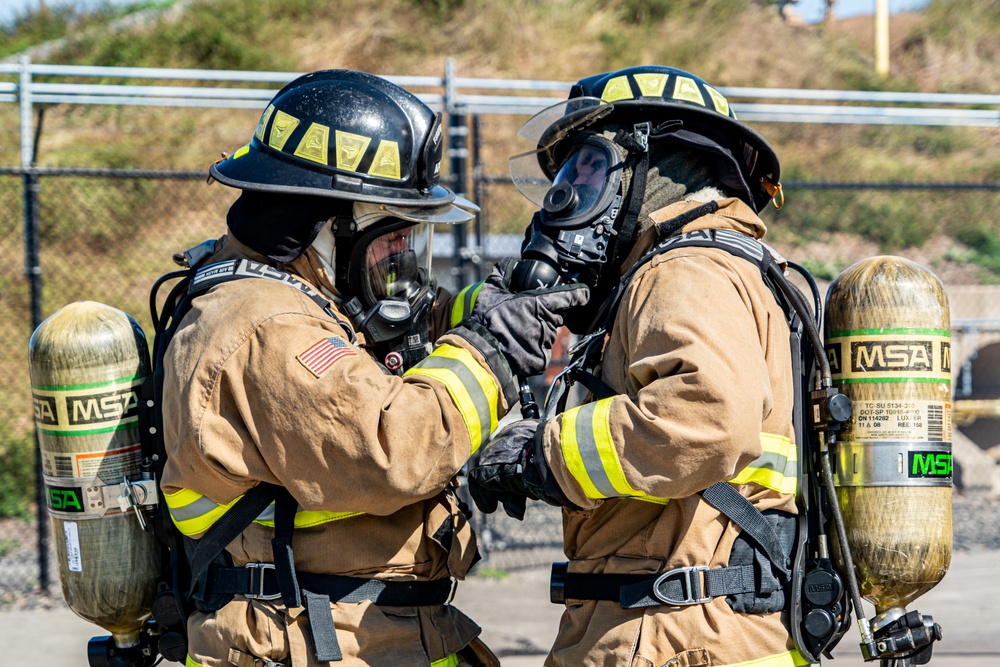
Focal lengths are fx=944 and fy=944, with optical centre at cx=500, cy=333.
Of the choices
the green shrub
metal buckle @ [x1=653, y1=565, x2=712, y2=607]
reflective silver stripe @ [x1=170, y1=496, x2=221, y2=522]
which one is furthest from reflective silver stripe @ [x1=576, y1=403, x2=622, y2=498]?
the green shrub

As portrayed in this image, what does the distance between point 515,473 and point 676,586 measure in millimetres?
454

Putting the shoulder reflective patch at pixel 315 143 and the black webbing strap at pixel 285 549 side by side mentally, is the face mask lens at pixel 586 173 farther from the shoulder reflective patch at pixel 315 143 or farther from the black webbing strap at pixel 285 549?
the black webbing strap at pixel 285 549

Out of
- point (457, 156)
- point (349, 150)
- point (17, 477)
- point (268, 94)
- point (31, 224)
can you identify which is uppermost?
point (268, 94)

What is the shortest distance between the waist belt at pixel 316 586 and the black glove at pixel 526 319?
639 mm

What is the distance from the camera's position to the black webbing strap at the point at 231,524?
7.50 feet

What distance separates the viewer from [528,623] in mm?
5398

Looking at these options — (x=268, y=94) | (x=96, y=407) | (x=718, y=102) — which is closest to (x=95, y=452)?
(x=96, y=407)

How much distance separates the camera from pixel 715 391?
1.99 m

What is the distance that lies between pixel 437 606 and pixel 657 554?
0.65 meters

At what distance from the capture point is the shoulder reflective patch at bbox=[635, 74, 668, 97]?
2521 mm

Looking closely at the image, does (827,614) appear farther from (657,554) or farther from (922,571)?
(657,554)

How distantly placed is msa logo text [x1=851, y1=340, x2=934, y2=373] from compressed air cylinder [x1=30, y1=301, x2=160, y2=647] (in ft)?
6.27

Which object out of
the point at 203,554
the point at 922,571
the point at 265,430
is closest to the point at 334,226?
the point at 265,430

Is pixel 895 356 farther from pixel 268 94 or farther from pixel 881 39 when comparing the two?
pixel 881 39
